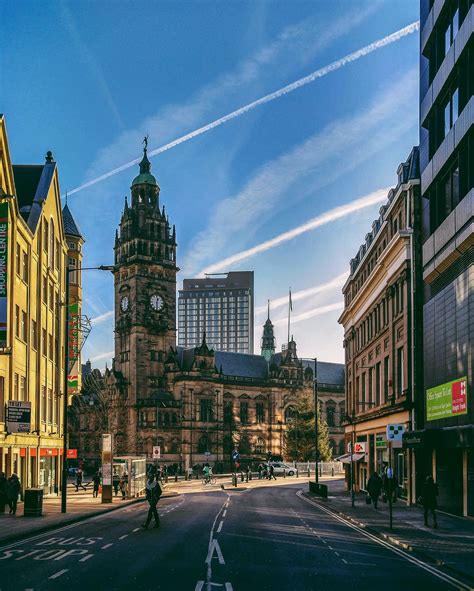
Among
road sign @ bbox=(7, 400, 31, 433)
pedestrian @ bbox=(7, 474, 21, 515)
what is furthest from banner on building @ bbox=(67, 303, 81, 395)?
pedestrian @ bbox=(7, 474, 21, 515)

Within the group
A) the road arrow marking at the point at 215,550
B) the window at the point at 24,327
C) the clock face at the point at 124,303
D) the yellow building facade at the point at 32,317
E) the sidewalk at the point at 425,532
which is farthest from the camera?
the clock face at the point at 124,303

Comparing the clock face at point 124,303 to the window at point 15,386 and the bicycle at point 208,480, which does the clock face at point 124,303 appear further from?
the window at point 15,386

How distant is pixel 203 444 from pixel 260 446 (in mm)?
14720

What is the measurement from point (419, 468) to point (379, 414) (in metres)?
10.3

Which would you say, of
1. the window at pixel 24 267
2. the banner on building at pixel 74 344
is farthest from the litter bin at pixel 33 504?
the banner on building at pixel 74 344

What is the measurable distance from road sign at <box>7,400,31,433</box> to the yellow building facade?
5.1 inches

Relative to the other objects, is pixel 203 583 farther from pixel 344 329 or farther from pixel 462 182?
pixel 344 329

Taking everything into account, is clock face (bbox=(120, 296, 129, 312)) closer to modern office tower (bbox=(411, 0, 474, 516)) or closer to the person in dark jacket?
modern office tower (bbox=(411, 0, 474, 516))

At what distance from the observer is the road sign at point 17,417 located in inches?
1480

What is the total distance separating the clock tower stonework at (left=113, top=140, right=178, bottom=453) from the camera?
12012 cm

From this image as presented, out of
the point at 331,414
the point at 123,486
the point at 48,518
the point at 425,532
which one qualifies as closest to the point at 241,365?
the point at 331,414

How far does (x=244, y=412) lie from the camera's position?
133500mm

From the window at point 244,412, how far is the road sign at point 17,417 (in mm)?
95269

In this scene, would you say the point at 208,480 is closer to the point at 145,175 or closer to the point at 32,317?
the point at 32,317
